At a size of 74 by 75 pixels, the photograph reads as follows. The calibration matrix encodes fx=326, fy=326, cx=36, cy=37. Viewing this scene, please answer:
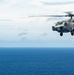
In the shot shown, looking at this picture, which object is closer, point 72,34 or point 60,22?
point 72,34

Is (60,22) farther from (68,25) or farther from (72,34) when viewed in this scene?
(72,34)

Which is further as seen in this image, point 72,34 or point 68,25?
point 68,25

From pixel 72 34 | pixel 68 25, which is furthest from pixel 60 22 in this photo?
pixel 72 34

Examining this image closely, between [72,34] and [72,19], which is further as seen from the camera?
[72,19]

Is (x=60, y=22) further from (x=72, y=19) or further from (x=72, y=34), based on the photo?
(x=72, y=34)
